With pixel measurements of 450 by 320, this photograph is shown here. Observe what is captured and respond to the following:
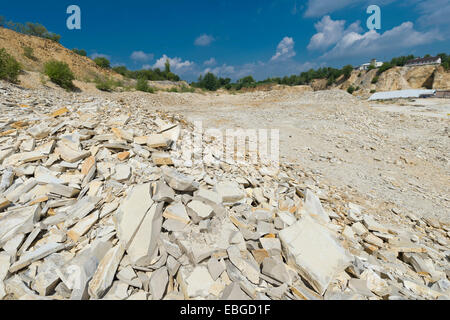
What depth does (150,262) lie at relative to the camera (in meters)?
2.01

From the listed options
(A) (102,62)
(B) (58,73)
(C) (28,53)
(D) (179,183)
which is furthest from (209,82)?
(D) (179,183)

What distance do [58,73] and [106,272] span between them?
1599 cm

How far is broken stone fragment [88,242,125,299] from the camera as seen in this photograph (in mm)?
1735

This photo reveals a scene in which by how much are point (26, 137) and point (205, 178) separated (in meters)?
3.46

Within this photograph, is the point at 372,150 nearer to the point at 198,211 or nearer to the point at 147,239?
the point at 198,211

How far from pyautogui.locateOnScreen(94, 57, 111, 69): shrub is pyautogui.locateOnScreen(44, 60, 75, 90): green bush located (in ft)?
60.5

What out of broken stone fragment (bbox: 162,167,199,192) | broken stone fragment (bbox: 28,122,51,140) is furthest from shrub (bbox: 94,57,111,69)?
broken stone fragment (bbox: 162,167,199,192)

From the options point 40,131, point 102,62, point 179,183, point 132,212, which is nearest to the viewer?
point 132,212

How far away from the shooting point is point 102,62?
2875cm

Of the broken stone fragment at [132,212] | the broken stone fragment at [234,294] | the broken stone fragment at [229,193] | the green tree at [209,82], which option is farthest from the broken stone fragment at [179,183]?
the green tree at [209,82]

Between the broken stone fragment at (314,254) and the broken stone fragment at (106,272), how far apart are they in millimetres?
1840

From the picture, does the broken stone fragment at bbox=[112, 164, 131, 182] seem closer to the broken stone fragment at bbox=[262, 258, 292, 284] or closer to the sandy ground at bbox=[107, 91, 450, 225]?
the broken stone fragment at bbox=[262, 258, 292, 284]

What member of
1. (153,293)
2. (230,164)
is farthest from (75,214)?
(230,164)
